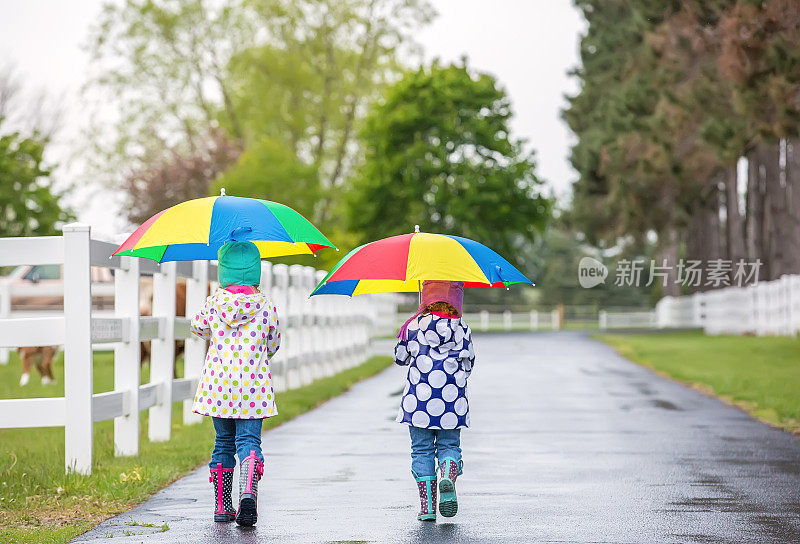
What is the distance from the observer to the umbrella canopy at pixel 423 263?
7457mm

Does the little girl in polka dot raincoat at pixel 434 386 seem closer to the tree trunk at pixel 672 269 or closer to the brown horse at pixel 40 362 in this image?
the brown horse at pixel 40 362

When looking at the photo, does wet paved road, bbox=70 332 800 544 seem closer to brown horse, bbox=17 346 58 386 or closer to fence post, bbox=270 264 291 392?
fence post, bbox=270 264 291 392

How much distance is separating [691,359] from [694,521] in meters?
17.8

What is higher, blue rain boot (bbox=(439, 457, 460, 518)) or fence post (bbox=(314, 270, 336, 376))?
fence post (bbox=(314, 270, 336, 376))

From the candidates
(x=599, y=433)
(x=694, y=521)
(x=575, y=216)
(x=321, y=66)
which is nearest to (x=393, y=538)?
(x=694, y=521)

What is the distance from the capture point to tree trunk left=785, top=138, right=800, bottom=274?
3400cm

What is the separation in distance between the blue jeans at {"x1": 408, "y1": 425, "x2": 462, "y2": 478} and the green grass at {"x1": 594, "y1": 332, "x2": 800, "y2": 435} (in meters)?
5.67

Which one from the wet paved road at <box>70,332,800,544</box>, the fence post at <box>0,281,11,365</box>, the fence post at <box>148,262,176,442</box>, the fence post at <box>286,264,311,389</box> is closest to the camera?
the wet paved road at <box>70,332,800,544</box>

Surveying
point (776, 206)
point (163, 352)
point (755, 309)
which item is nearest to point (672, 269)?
point (776, 206)

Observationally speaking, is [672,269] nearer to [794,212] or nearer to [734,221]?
[734,221]

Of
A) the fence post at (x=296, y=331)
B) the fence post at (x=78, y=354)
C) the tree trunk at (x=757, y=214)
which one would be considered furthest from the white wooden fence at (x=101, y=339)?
the tree trunk at (x=757, y=214)

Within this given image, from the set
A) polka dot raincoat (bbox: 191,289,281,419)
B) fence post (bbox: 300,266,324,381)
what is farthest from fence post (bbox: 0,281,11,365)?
polka dot raincoat (bbox: 191,289,281,419)

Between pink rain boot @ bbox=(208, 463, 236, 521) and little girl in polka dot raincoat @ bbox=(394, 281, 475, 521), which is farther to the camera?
little girl in polka dot raincoat @ bbox=(394, 281, 475, 521)

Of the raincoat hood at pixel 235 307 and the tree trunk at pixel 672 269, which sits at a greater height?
the tree trunk at pixel 672 269
